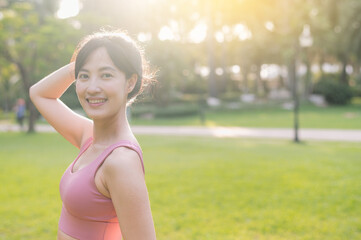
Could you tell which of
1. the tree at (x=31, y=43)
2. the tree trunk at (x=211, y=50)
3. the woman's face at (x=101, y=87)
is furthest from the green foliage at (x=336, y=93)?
the woman's face at (x=101, y=87)

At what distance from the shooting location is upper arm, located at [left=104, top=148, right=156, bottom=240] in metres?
1.37

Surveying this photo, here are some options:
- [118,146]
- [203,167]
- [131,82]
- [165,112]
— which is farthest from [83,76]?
[165,112]

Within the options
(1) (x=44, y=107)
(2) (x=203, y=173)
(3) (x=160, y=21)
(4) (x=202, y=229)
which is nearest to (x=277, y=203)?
(4) (x=202, y=229)

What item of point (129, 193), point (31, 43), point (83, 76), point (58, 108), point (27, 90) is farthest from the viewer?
point (31, 43)

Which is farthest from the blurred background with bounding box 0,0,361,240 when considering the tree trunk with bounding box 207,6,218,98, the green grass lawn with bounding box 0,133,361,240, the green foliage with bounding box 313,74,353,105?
the green foliage with bounding box 313,74,353,105

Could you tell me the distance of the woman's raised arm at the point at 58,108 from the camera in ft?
6.29

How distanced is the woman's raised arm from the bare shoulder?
530 mm

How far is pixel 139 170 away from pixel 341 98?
112 ft

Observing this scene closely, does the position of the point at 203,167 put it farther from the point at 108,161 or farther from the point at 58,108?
the point at 108,161

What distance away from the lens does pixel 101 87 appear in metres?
1.51

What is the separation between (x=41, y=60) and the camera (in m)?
20.6

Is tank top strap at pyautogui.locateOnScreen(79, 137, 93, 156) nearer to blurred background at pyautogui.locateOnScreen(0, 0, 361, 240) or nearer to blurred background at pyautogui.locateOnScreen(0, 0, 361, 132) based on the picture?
blurred background at pyautogui.locateOnScreen(0, 0, 361, 240)

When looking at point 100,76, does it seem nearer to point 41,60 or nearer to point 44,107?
point 44,107

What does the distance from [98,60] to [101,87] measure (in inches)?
4.7
